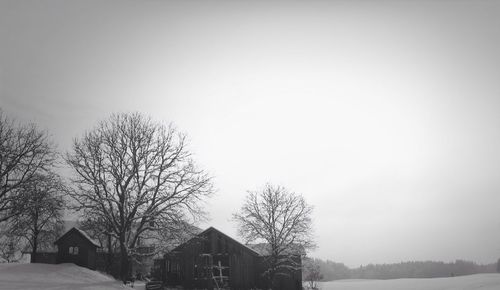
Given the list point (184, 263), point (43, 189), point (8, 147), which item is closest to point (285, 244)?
point (184, 263)

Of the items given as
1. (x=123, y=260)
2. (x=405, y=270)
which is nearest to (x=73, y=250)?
(x=123, y=260)

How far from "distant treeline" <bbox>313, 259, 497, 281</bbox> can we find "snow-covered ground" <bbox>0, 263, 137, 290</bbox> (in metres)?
87.6

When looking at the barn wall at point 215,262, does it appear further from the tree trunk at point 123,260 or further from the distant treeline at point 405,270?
the distant treeline at point 405,270

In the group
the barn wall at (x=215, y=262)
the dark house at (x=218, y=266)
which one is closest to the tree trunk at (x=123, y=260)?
the dark house at (x=218, y=266)

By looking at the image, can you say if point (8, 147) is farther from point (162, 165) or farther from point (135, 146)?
point (162, 165)

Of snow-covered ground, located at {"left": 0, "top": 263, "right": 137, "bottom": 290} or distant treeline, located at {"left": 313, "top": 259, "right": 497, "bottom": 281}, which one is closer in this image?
snow-covered ground, located at {"left": 0, "top": 263, "right": 137, "bottom": 290}

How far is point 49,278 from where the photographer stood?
17.0 meters

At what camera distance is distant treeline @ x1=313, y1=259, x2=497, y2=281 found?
108750mm

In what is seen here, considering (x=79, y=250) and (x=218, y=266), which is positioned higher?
(x=79, y=250)

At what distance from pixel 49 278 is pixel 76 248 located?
3256 cm

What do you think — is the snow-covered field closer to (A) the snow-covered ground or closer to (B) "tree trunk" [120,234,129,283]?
(B) "tree trunk" [120,234,129,283]

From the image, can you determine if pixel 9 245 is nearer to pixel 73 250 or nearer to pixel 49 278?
pixel 73 250

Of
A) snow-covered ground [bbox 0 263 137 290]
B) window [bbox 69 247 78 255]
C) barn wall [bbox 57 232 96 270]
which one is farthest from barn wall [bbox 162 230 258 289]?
snow-covered ground [bbox 0 263 137 290]

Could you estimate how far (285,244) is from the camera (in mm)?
39062
